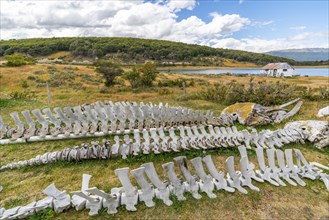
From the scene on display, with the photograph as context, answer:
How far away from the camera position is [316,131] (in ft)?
21.3

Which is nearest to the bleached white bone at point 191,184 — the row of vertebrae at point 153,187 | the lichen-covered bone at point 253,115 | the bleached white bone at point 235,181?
the row of vertebrae at point 153,187

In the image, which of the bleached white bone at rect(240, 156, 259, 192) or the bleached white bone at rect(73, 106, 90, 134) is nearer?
the bleached white bone at rect(240, 156, 259, 192)

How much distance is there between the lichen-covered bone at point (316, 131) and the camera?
6.27 m

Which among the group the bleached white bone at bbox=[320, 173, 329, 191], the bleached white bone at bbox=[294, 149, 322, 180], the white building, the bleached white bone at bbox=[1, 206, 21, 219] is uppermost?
the bleached white bone at bbox=[1, 206, 21, 219]

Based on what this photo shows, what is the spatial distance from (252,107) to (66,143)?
21.1 feet

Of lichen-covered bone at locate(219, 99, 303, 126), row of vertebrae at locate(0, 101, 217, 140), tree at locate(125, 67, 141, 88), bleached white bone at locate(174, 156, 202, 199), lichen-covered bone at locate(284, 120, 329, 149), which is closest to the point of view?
bleached white bone at locate(174, 156, 202, 199)

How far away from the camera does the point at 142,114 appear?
243 inches

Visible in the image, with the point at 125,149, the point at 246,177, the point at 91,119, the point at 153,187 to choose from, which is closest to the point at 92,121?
the point at 91,119

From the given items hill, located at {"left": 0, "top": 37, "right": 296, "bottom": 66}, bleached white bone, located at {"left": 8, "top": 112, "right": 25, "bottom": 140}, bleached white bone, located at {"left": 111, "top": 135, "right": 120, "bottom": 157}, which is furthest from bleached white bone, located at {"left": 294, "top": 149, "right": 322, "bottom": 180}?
hill, located at {"left": 0, "top": 37, "right": 296, "bottom": 66}

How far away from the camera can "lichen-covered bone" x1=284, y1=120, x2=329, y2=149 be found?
6.27 meters

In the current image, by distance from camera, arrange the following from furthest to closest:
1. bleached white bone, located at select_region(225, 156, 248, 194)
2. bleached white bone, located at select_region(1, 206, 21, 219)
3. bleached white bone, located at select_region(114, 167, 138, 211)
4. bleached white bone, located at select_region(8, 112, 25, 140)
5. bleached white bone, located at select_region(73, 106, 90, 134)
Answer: bleached white bone, located at select_region(73, 106, 90, 134)
bleached white bone, located at select_region(8, 112, 25, 140)
bleached white bone, located at select_region(225, 156, 248, 194)
bleached white bone, located at select_region(114, 167, 138, 211)
bleached white bone, located at select_region(1, 206, 21, 219)

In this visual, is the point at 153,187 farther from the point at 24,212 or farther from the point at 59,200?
the point at 24,212

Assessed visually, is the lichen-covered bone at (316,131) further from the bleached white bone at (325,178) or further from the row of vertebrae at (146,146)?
the bleached white bone at (325,178)

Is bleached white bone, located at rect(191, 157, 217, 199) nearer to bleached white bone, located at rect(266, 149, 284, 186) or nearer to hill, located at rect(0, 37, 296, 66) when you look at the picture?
bleached white bone, located at rect(266, 149, 284, 186)
